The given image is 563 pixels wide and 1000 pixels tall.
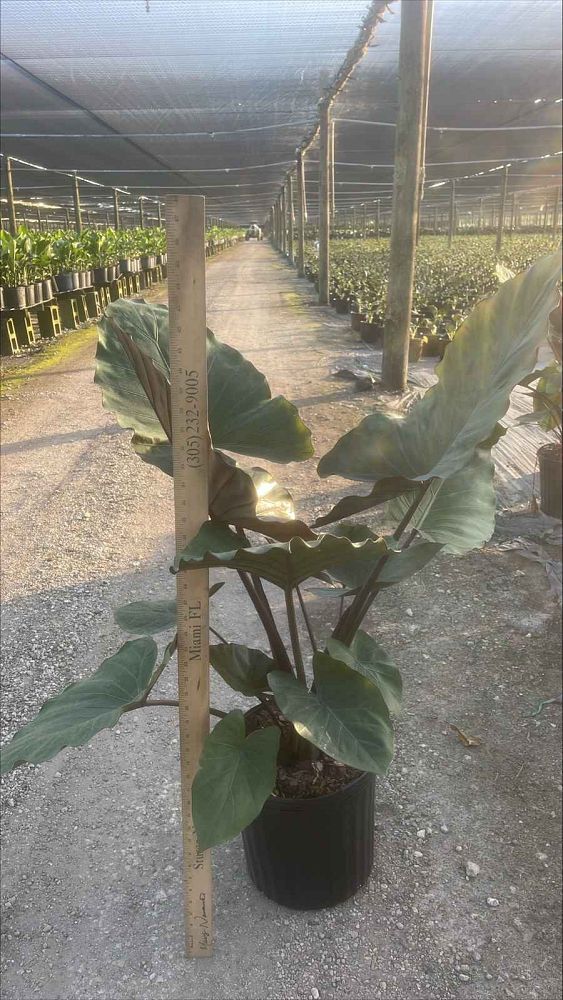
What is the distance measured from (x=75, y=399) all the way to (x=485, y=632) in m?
4.63

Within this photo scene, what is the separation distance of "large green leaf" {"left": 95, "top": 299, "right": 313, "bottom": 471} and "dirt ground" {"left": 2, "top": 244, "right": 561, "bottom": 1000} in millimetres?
1105

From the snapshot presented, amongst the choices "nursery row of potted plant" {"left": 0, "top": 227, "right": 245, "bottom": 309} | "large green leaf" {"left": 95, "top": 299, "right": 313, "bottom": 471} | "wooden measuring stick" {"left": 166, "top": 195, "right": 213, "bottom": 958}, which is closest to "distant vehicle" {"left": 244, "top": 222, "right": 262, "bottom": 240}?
"nursery row of potted plant" {"left": 0, "top": 227, "right": 245, "bottom": 309}

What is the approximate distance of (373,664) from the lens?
1.54m

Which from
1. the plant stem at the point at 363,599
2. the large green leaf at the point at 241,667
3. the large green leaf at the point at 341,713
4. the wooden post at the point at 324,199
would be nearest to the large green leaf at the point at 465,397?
the plant stem at the point at 363,599

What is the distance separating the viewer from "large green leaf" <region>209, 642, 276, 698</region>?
1546mm

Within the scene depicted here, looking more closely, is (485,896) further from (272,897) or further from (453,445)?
(453,445)

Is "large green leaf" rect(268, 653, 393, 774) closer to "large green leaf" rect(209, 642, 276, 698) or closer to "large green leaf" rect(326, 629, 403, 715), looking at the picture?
"large green leaf" rect(326, 629, 403, 715)

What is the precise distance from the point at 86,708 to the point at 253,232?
262 feet

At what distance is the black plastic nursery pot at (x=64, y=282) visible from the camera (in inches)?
373

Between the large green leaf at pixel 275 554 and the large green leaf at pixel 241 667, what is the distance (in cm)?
30

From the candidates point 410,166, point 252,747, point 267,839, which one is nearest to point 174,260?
point 252,747

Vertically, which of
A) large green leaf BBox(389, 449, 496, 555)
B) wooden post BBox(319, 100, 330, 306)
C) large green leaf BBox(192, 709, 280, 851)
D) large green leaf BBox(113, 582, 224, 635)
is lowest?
large green leaf BBox(192, 709, 280, 851)

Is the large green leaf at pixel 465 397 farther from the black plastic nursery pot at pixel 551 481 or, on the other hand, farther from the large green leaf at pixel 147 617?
the black plastic nursery pot at pixel 551 481

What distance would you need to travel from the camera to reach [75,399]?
630 cm
